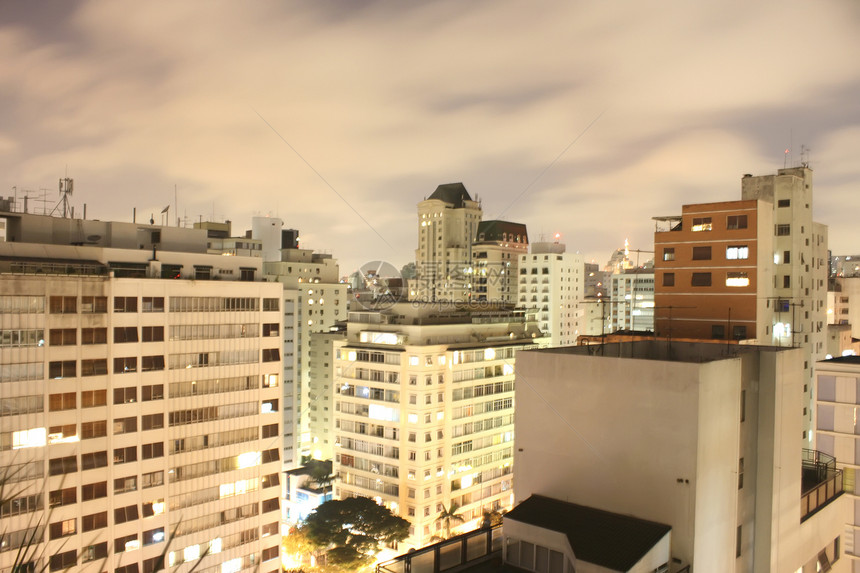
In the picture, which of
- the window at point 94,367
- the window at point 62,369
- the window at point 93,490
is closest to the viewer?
the window at point 62,369

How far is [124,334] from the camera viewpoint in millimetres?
33281

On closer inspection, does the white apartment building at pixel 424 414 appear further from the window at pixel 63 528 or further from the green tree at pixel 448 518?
the window at pixel 63 528

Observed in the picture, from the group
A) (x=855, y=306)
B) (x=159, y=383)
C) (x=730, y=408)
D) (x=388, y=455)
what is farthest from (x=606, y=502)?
(x=855, y=306)

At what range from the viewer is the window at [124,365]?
32.9 meters

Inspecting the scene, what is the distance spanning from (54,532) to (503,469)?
39.5 meters

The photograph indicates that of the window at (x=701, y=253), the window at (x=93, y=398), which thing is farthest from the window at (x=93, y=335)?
the window at (x=701, y=253)

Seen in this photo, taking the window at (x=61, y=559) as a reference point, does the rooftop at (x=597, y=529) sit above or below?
above

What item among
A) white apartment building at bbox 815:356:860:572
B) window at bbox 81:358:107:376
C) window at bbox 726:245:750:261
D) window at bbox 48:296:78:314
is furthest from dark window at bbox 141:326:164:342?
window at bbox 726:245:750:261

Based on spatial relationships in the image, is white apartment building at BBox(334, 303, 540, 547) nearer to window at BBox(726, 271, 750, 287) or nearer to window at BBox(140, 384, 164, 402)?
window at BBox(726, 271, 750, 287)

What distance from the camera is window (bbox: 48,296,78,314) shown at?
1215 inches

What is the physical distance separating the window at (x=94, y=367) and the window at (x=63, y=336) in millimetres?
1276

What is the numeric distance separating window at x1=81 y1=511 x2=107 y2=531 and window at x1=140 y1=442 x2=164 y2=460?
135 inches

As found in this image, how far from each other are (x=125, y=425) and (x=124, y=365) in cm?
334

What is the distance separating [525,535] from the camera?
1712cm
